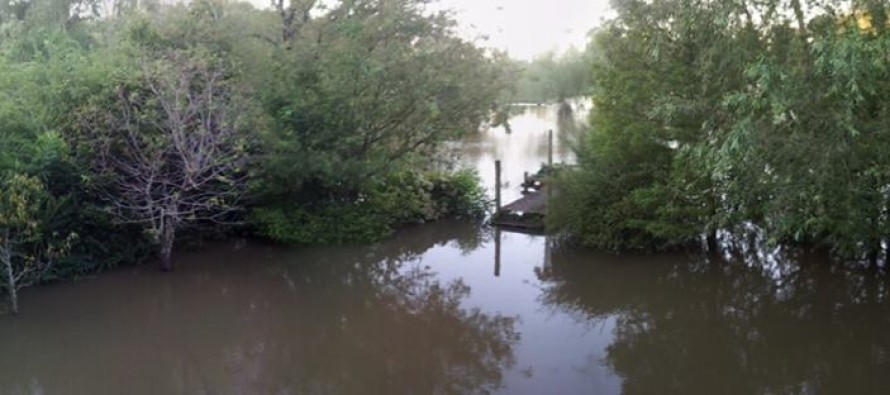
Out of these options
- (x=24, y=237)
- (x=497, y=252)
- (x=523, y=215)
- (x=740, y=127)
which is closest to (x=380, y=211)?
(x=497, y=252)

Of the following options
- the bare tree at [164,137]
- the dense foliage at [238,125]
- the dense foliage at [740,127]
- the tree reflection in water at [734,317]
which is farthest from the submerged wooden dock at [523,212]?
the bare tree at [164,137]

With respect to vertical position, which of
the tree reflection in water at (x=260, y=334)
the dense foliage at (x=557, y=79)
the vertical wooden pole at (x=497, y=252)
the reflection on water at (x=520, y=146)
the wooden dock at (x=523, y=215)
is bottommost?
the tree reflection in water at (x=260, y=334)

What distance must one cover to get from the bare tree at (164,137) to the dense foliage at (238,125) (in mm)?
31

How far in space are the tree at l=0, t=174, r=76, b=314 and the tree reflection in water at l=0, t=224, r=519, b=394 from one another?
0.40 meters

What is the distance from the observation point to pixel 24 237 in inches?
364

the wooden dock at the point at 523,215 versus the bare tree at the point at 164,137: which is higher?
the bare tree at the point at 164,137

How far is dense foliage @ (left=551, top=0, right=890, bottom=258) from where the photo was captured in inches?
223

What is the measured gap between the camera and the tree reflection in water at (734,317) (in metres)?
7.28

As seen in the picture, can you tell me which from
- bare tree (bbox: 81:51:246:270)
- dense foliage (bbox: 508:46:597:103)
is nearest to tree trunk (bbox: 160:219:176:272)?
bare tree (bbox: 81:51:246:270)

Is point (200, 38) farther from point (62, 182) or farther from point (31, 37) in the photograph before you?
point (31, 37)

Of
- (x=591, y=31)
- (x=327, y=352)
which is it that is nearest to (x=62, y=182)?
(x=327, y=352)

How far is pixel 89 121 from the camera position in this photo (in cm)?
1003

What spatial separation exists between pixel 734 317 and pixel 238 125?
24.3 feet

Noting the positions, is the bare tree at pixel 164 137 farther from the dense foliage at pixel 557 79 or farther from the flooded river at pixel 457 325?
the dense foliage at pixel 557 79
